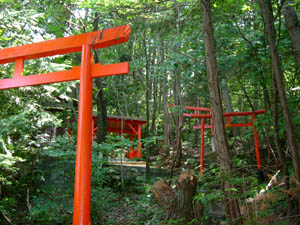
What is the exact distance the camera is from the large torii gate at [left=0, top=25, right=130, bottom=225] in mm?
3773

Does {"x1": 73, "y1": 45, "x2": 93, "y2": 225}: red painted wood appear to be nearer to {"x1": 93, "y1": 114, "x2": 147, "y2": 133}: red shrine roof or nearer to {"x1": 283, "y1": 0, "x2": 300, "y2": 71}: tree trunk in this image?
{"x1": 283, "y1": 0, "x2": 300, "y2": 71}: tree trunk

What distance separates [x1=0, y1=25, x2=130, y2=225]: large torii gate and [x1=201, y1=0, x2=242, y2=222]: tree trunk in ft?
3.83

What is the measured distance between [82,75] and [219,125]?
2210mm

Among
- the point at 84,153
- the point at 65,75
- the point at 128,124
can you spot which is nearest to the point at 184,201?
the point at 84,153

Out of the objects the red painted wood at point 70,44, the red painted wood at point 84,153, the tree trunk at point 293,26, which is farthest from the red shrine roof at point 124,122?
the tree trunk at point 293,26

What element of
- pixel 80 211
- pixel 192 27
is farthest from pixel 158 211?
pixel 192 27

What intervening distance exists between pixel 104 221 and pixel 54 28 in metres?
5.79

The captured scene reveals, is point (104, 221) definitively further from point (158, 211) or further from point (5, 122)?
point (5, 122)

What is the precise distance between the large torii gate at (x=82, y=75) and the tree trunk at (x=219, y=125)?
3.83 feet

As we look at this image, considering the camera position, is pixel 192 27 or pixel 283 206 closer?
pixel 283 206

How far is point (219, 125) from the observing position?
11.7ft

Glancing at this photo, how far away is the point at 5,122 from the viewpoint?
5.07 meters

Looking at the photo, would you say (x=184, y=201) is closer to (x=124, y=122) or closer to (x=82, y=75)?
(x=82, y=75)

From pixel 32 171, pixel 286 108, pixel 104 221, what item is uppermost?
pixel 286 108
